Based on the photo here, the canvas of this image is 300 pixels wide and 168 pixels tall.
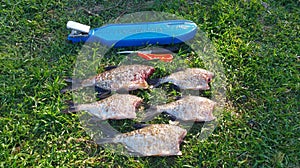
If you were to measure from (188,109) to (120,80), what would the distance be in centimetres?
76

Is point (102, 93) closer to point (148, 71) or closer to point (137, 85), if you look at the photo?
point (137, 85)

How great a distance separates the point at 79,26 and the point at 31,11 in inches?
32.2

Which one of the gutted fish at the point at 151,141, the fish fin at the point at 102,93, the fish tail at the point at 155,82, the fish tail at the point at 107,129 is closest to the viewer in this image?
the gutted fish at the point at 151,141

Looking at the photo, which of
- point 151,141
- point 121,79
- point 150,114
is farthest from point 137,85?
point 151,141

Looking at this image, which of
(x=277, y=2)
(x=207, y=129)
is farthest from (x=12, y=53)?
(x=277, y=2)

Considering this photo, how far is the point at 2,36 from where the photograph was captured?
14.9ft

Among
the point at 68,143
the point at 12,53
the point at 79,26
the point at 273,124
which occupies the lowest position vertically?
the point at 68,143

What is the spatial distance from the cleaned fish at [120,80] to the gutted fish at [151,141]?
0.55m

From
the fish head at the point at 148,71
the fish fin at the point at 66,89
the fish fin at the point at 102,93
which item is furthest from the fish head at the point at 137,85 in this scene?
the fish fin at the point at 66,89

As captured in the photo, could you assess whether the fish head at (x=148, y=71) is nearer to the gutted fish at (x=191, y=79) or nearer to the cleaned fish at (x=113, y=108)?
the gutted fish at (x=191, y=79)

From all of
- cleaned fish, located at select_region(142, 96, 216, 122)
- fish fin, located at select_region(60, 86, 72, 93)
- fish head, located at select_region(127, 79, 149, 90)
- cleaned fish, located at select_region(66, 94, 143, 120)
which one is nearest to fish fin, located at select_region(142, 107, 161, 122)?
cleaned fish, located at select_region(142, 96, 216, 122)

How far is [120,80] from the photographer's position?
13.2ft

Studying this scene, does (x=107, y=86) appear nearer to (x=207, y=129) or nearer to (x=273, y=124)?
(x=207, y=129)

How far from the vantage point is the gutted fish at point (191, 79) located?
402 cm
